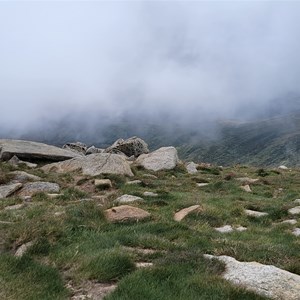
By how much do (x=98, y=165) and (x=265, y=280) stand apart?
20193 mm

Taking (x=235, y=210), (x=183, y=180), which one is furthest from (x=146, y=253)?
(x=183, y=180)

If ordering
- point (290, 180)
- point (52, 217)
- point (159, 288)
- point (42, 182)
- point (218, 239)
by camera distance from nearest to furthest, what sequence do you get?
1. point (159, 288)
2. point (218, 239)
3. point (52, 217)
4. point (42, 182)
5. point (290, 180)

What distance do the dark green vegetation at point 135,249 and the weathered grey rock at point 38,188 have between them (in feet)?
7.96

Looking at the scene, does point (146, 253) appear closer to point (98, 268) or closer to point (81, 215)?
point (98, 268)

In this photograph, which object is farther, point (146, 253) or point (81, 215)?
point (81, 215)

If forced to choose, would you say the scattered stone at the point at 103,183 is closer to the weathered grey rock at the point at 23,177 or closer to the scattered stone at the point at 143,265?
the weathered grey rock at the point at 23,177

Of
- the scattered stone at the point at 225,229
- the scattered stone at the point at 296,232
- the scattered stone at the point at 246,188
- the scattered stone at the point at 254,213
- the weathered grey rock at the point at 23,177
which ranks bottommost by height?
the scattered stone at the point at 246,188

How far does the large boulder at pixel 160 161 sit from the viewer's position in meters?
32.0

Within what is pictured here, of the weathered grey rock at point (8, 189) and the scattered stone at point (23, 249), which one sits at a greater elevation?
the scattered stone at point (23, 249)

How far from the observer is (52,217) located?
12.5 meters

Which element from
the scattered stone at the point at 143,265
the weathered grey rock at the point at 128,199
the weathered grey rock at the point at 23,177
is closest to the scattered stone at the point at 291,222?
the weathered grey rock at the point at 128,199

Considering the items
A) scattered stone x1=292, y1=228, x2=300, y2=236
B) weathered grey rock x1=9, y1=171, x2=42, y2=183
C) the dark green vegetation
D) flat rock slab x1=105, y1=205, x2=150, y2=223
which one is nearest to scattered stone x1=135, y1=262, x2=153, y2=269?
the dark green vegetation

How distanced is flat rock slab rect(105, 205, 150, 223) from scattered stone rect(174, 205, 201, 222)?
61.6 inches

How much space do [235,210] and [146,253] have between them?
7.60m
